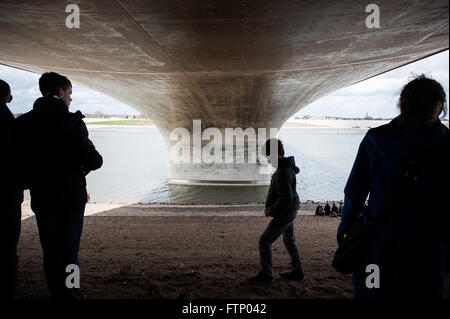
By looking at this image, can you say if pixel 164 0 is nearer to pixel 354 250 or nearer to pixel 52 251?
pixel 52 251

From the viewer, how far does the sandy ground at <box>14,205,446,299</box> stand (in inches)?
130

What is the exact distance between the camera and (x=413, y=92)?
162cm

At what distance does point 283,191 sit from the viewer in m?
3.33

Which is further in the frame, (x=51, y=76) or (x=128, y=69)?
(x=128, y=69)

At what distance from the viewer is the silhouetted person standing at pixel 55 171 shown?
234 centimetres

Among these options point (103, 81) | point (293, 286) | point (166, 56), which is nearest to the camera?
point (293, 286)

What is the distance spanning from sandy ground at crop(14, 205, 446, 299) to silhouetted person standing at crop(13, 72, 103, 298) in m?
0.99

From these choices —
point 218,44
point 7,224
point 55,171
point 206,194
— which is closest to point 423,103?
point 55,171

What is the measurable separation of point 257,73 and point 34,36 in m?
6.67

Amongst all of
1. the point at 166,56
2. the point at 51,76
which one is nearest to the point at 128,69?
the point at 166,56

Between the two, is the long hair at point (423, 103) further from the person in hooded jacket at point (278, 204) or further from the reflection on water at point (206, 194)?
the reflection on water at point (206, 194)

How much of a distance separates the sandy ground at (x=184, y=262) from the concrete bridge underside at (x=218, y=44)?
4.07m

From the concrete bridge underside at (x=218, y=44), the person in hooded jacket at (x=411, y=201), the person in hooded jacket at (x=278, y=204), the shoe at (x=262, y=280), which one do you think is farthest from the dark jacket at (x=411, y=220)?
the concrete bridge underside at (x=218, y=44)

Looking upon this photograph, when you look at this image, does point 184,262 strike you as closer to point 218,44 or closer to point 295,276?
point 295,276
